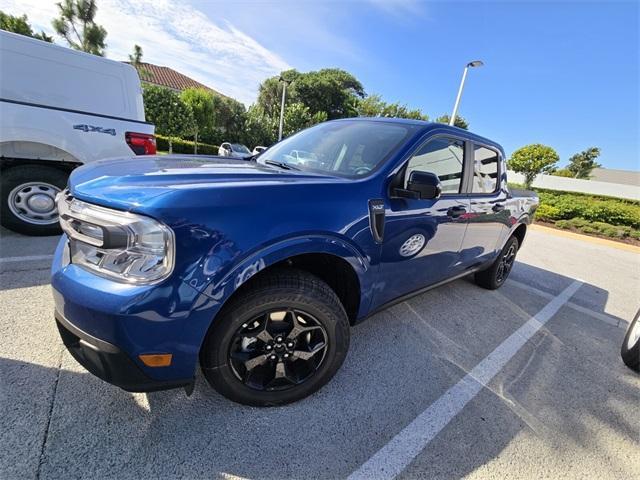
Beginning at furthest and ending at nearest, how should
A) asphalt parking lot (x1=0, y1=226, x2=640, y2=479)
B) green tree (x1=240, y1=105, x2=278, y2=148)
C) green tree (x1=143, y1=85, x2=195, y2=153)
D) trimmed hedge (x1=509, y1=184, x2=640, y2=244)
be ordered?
green tree (x1=240, y1=105, x2=278, y2=148), green tree (x1=143, y1=85, x2=195, y2=153), trimmed hedge (x1=509, y1=184, x2=640, y2=244), asphalt parking lot (x1=0, y1=226, x2=640, y2=479)

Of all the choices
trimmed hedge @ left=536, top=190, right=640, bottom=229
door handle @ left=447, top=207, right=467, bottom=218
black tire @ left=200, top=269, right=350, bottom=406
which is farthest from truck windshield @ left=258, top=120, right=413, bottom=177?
trimmed hedge @ left=536, top=190, right=640, bottom=229

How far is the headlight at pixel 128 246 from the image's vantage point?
1.35m

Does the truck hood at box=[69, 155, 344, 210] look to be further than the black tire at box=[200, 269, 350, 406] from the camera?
No

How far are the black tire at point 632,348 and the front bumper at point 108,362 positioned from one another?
3686 millimetres

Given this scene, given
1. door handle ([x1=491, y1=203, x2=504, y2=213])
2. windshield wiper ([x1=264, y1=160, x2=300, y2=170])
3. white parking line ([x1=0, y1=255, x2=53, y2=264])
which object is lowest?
white parking line ([x1=0, y1=255, x2=53, y2=264])

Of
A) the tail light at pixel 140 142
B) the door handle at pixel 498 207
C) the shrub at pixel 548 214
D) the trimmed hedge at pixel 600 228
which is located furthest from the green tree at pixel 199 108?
Answer: the door handle at pixel 498 207

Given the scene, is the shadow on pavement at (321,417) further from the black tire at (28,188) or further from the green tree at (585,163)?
the green tree at (585,163)

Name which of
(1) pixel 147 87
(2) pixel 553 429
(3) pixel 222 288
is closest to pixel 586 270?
(2) pixel 553 429

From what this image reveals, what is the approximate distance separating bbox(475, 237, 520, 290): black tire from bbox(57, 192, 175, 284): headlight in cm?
385

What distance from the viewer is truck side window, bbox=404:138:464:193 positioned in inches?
94.1

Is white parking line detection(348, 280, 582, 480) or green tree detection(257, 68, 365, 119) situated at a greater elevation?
green tree detection(257, 68, 365, 119)

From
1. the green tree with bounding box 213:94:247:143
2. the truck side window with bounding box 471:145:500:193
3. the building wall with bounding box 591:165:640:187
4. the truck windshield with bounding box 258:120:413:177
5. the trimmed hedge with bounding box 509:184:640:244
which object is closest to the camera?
the truck windshield with bounding box 258:120:413:177

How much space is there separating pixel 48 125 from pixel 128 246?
3444 millimetres

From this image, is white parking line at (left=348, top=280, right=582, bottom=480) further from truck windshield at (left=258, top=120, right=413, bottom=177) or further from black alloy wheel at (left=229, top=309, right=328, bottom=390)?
truck windshield at (left=258, top=120, right=413, bottom=177)
